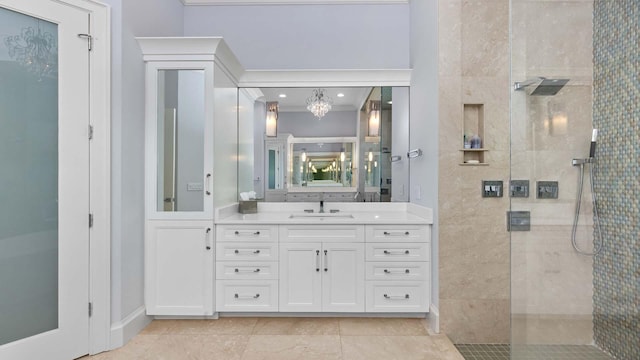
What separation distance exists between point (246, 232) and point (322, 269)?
672 mm

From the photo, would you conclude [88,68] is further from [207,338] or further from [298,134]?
[207,338]

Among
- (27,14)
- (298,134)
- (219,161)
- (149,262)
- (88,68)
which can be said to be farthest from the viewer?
(298,134)

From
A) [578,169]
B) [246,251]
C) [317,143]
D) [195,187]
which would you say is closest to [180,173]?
[195,187]

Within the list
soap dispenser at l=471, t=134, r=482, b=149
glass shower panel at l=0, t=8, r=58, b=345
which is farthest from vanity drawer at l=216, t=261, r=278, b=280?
soap dispenser at l=471, t=134, r=482, b=149

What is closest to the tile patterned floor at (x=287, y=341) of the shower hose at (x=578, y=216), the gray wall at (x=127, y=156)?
the gray wall at (x=127, y=156)

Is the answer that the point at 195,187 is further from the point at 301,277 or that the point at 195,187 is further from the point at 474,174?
the point at 474,174

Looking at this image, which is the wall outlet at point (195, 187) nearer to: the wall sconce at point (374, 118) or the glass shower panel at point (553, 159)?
the wall sconce at point (374, 118)

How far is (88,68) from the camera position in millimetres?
2072

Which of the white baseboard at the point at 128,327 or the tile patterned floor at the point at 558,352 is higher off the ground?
the tile patterned floor at the point at 558,352

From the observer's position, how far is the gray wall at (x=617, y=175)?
175 cm

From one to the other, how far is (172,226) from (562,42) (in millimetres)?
2844

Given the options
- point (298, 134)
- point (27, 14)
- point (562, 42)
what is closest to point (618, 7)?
point (562, 42)

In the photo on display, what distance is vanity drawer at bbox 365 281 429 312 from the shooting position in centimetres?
246

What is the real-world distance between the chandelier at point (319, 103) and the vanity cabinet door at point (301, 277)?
1.35 metres
